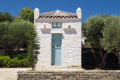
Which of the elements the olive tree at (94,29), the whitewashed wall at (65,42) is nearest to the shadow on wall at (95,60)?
the olive tree at (94,29)

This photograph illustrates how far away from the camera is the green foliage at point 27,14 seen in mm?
31920

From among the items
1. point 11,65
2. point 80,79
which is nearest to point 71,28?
point 80,79

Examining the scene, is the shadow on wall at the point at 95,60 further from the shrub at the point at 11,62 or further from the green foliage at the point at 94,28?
the shrub at the point at 11,62

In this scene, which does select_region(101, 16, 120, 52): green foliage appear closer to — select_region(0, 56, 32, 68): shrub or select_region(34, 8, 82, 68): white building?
select_region(34, 8, 82, 68): white building

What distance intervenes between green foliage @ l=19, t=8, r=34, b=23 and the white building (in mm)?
19704

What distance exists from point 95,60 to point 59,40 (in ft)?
18.4

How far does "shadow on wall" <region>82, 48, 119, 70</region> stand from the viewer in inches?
581

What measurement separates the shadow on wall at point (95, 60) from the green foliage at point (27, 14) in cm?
2013

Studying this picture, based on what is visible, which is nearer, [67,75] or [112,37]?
[67,75]

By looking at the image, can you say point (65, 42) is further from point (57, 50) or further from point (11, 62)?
point (11, 62)

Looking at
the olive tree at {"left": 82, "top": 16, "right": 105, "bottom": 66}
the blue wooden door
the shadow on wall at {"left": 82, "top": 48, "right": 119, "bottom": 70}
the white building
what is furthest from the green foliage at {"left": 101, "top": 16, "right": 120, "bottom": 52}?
the blue wooden door

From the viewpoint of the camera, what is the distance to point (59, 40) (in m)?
12.9

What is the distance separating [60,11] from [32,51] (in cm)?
657

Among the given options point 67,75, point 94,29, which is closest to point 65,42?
point 94,29
